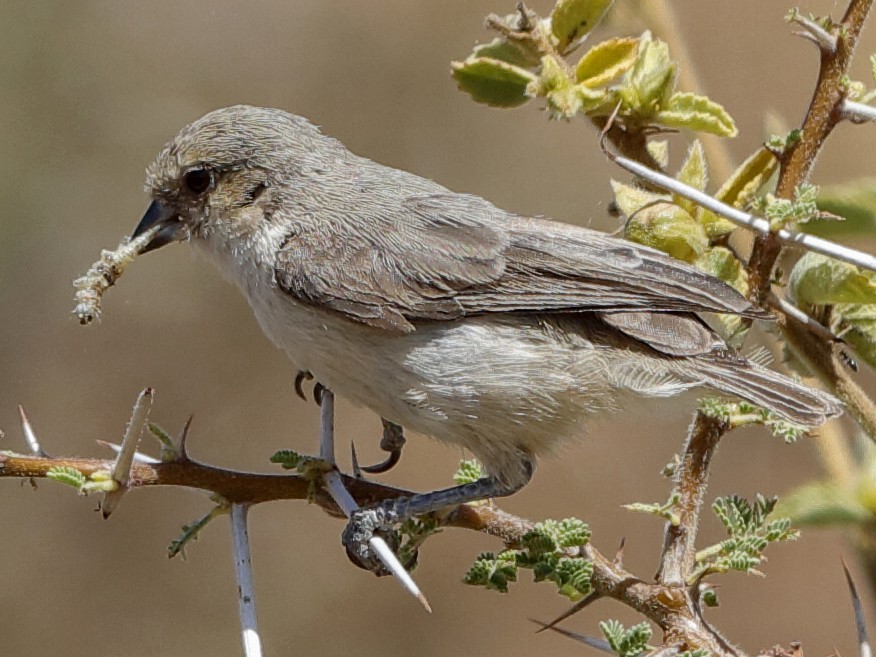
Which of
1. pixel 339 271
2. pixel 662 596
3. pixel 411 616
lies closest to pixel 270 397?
pixel 411 616

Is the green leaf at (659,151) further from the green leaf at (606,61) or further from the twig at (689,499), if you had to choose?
the twig at (689,499)

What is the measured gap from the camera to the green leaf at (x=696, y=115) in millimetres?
2719

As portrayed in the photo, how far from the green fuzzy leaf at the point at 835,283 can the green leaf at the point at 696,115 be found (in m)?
0.38

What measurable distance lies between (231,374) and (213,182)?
3057 mm

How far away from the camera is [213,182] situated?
3.56 meters

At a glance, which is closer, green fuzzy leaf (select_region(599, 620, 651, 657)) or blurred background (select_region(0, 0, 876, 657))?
green fuzzy leaf (select_region(599, 620, 651, 657))

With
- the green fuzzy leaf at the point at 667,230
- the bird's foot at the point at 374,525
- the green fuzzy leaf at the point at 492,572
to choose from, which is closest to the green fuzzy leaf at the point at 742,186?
the green fuzzy leaf at the point at 667,230

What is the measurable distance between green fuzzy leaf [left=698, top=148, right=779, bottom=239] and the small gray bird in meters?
0.17

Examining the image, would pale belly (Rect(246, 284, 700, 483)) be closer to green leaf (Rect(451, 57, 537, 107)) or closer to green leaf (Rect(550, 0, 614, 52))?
green leaf (Rect(451, 57, 537, 107))

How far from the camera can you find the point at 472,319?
3.31 metres

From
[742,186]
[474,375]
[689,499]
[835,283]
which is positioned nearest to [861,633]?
[689,499]

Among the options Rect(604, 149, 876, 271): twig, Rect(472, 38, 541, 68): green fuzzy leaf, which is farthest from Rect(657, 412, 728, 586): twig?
Rect(472, 38, 541, 68): green fuzzy leaf

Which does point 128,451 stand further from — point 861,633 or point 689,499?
point 861,633

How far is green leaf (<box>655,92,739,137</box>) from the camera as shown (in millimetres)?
2719
